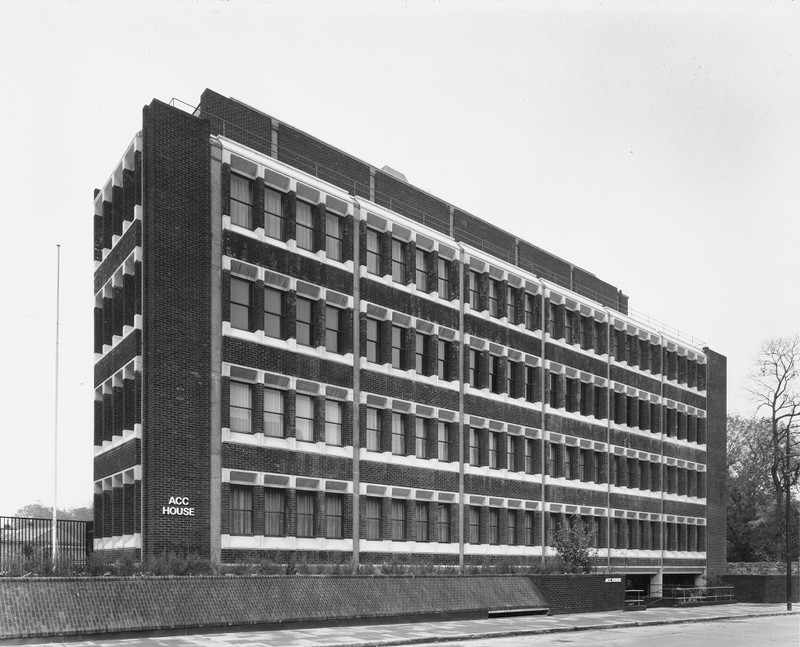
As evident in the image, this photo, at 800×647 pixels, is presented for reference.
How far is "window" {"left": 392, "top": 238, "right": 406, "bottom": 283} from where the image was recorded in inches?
→ 1660

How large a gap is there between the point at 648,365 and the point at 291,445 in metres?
33.4

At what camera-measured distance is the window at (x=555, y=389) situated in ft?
172

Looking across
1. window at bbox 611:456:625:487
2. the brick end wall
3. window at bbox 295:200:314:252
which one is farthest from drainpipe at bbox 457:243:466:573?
window at bbox 611:456:625:487

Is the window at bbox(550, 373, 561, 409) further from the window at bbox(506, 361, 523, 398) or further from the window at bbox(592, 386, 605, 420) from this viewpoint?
the window at bbox(592, 386, 605, 420)

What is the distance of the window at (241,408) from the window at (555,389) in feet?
72.8

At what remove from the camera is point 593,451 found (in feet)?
182

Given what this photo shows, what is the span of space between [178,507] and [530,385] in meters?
24.0

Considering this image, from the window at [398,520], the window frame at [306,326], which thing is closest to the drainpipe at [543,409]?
the window at [398,520]

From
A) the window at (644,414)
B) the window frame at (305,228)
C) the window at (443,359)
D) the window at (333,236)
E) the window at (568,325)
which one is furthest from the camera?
the window at (644,414)

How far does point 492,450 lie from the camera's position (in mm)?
47094

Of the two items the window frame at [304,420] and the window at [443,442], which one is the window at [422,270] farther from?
the window frame at [304,420]

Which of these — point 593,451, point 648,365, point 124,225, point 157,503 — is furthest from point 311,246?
point 648,365

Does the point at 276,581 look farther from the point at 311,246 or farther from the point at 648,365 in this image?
the point at 648,365

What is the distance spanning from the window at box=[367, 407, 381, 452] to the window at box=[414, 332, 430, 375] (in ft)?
11.6
